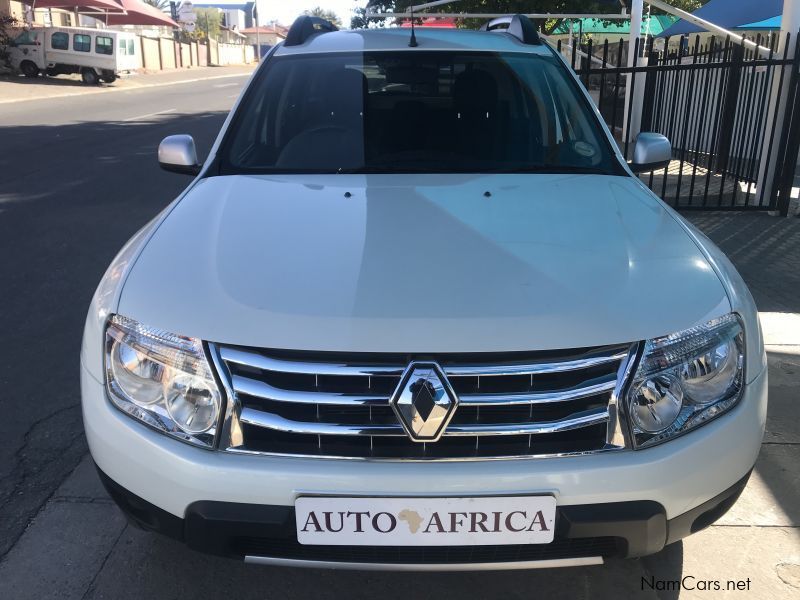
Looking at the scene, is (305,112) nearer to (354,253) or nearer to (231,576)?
(354,253)

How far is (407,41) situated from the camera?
11.6 feet

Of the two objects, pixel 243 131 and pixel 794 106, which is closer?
pixel 243 131

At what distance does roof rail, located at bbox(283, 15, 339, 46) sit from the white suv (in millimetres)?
1682

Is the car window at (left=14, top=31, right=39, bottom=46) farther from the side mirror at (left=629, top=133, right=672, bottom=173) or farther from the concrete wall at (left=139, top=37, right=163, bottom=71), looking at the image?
the side mirror at (left=629, top=133, right=672, bottom=173)

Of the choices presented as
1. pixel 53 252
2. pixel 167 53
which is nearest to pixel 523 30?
pixel 53 252

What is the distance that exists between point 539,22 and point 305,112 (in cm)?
1252

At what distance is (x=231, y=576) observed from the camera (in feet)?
7.78

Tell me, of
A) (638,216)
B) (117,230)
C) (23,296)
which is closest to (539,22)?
(117,230)

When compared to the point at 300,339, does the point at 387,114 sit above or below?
above

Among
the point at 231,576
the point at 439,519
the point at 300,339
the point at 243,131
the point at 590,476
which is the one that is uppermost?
the point at 243,131

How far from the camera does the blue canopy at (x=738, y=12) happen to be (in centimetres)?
1255

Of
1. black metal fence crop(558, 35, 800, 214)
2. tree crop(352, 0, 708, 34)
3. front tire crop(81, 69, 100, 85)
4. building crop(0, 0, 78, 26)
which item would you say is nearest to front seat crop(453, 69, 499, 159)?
black metal fence crop(558, 35, 800, 214)

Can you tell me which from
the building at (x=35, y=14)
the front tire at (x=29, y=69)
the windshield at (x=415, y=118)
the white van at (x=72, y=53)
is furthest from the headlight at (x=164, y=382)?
the building at (x=35, y=14)

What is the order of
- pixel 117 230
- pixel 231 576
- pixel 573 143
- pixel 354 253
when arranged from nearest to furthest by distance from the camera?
pixel 354 253
pixel 231 576
pixel 573 143
pixel 117 230
